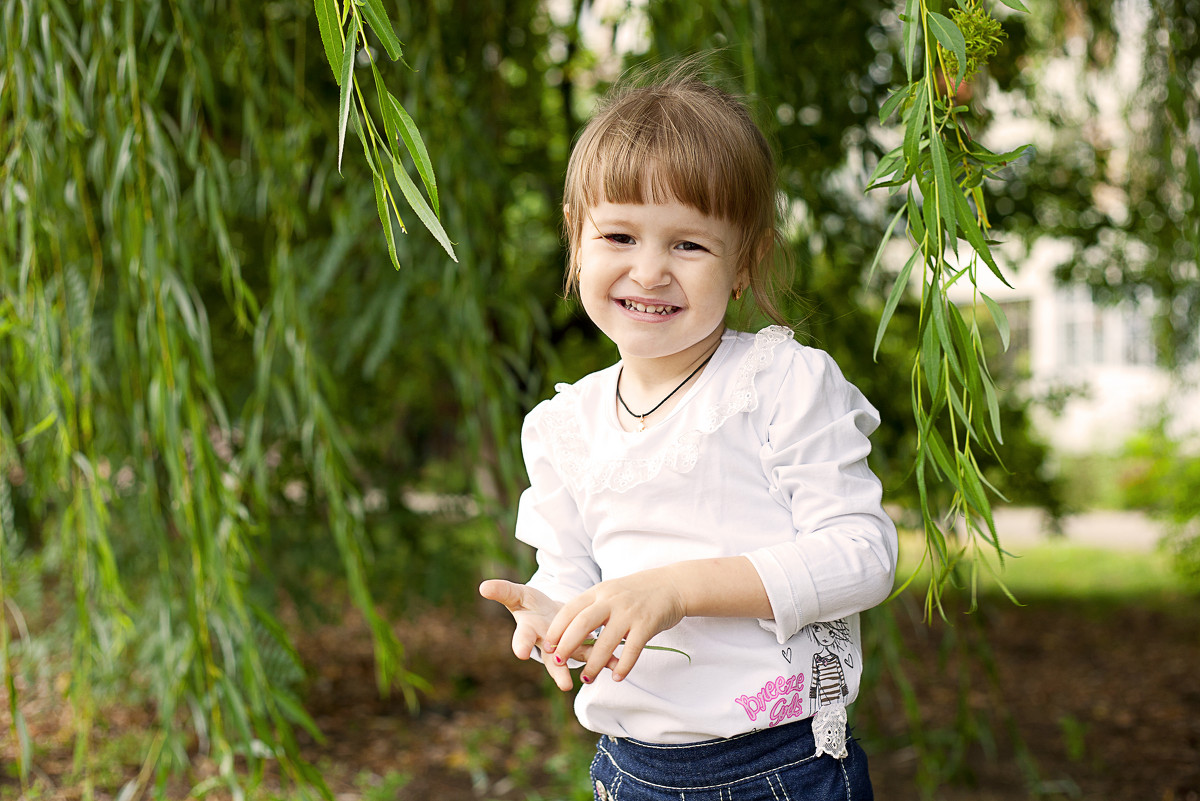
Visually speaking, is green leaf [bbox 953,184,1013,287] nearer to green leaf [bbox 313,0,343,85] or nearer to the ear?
the ear

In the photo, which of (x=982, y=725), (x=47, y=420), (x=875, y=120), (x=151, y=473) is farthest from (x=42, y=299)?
(x=982, y=725)

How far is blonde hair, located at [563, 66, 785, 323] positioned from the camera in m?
1.00

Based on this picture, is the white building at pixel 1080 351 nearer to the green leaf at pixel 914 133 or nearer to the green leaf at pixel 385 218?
the green leaf at pixel 914 133

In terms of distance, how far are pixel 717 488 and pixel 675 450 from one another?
2.3 inches

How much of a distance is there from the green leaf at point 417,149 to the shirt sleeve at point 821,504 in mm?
414

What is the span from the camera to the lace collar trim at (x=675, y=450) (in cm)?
103

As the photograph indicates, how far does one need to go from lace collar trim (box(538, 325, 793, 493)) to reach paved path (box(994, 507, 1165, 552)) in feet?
24.0

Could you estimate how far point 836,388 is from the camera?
102 centimetres

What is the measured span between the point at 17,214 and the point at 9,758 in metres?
2.11

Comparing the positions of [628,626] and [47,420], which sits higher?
[47,420]

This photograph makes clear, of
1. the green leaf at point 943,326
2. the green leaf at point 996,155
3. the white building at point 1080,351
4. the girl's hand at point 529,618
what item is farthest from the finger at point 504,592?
the white building at point 1080,351

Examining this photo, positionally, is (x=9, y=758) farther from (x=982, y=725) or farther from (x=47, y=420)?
(x=982, y=725)

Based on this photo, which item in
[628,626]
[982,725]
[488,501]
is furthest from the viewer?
[982,725]

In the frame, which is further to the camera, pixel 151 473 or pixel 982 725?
pixel 982 725
